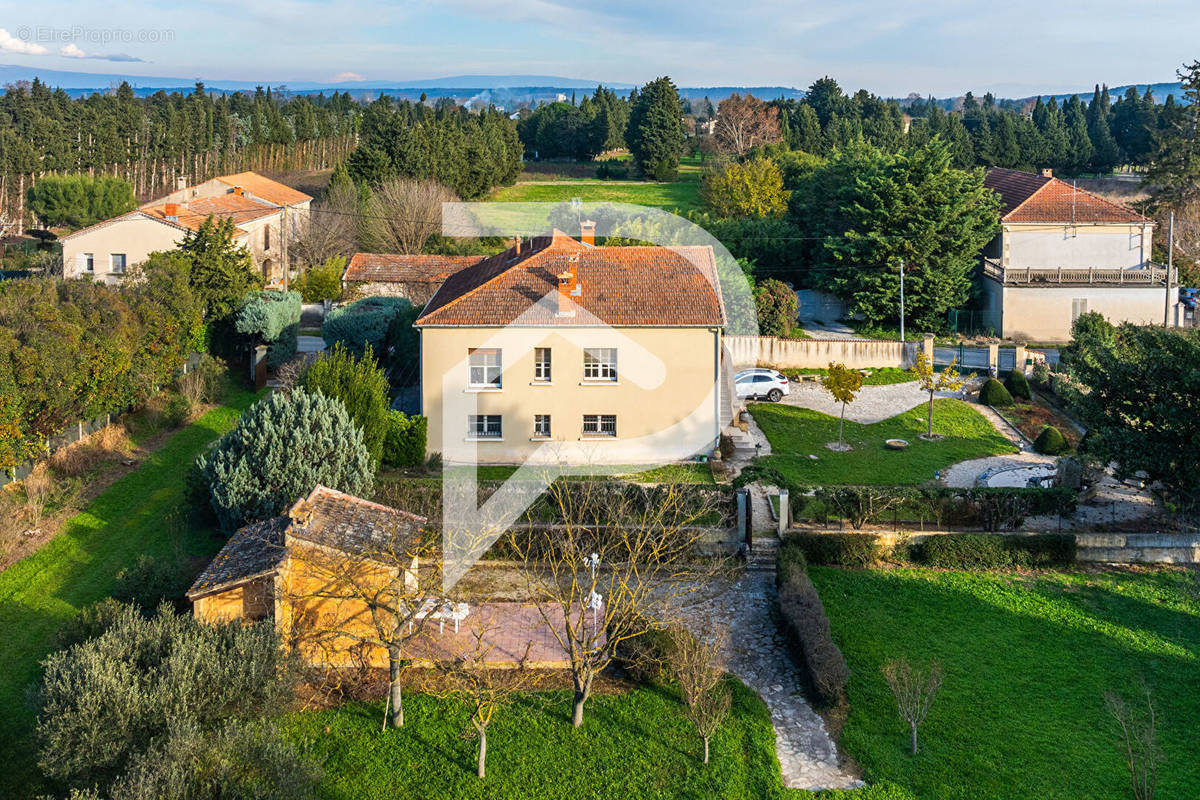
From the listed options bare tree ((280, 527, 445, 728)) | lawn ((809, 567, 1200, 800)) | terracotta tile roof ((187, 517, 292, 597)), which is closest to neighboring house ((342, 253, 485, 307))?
terracotta tile roof ((187, 517, 292, 597))

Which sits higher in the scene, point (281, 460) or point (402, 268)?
point (402, 268)

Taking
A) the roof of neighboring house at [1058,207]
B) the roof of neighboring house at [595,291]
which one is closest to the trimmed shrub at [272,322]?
the roof of neighboring house at [595,291]

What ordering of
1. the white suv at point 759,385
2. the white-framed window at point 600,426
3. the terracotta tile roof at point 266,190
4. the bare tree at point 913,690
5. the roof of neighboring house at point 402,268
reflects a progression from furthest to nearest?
the terracotta tile roof at point 266,190 < the roof of neighboring house at point 402,268 < the white suv at point 759,385 < the white-framed window at point 600,426 < the bare tree at point 913,690

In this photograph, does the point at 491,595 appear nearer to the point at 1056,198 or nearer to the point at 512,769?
the point at 512,769

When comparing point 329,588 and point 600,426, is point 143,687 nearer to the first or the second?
point 329,588

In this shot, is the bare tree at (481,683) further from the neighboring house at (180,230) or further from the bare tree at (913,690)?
the neighboring house at (180,230)

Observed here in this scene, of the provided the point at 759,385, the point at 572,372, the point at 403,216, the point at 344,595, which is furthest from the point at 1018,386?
the point at 403,216

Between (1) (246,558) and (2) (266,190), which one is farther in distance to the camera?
(2) (266,190)
